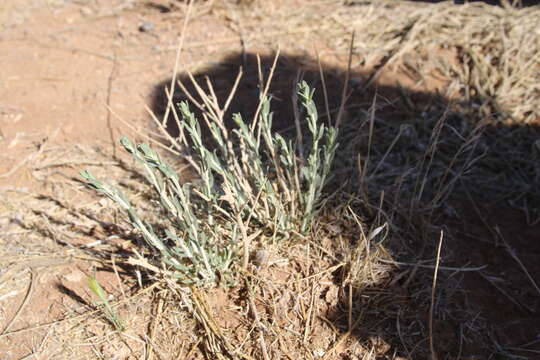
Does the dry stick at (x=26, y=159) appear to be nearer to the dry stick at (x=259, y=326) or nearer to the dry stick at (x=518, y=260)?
the dry stick at (x=259, y=326)

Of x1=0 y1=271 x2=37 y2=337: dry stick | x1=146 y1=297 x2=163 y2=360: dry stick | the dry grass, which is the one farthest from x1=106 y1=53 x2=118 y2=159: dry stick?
x1=146 y1=297 x2=163 y2=360: dry stick

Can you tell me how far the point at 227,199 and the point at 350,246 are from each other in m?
0.53

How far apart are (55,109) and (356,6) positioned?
6.96ft

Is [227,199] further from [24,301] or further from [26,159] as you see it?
[26,159]

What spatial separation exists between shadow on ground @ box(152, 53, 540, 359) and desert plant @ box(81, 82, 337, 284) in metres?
0.25

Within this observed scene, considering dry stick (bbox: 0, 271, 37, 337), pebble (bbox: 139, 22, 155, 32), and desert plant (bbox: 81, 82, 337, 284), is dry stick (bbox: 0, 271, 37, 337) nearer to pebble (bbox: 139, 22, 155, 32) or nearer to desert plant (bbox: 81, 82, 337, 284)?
desert plant (bbox: 81, 82, 337, 284)

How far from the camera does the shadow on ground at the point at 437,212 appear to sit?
63.1 inches

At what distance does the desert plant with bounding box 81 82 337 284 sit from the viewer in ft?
4.82

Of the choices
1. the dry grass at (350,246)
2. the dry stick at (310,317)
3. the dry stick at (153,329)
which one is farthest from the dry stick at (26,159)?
the dry stick at (310,317)

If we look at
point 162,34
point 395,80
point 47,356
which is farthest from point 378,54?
point 47,356

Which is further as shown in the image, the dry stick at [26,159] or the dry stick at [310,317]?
the dry stick at [26,159]

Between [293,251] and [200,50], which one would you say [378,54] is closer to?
[200,50]

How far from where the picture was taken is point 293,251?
1.74m

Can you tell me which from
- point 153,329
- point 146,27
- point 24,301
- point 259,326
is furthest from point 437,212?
point 146,27
